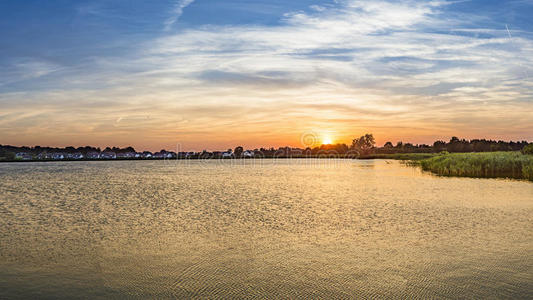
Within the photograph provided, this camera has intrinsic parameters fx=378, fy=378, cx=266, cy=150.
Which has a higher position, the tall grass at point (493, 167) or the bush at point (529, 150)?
Result: the bush at point (529, 150)

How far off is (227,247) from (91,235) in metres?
6.26

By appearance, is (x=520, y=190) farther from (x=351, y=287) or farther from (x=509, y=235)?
(x=351, y=287)

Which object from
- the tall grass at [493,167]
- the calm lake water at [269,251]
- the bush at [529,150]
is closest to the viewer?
the calm lake water at [269,251]

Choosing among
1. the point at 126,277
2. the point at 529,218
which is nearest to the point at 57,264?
the point at 126,277

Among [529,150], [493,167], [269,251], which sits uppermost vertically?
[529,150]

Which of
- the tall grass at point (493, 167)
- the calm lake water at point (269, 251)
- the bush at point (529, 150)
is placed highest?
the bush at point (529, 150)

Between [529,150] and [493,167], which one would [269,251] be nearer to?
[493,167]

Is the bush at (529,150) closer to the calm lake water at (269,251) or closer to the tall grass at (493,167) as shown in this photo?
the tall grass at (493,167)

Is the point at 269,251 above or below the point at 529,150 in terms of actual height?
below

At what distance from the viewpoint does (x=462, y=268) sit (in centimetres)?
1080

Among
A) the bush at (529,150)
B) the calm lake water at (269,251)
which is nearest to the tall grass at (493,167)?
the bush at (529,150)

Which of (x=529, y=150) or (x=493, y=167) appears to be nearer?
(x=493, y=167)

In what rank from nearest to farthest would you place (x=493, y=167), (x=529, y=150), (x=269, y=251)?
(x=269, y=251) < (x=493, y=167) < (x=529, y=150)

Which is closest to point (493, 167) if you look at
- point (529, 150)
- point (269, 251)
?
point (529, 150)
